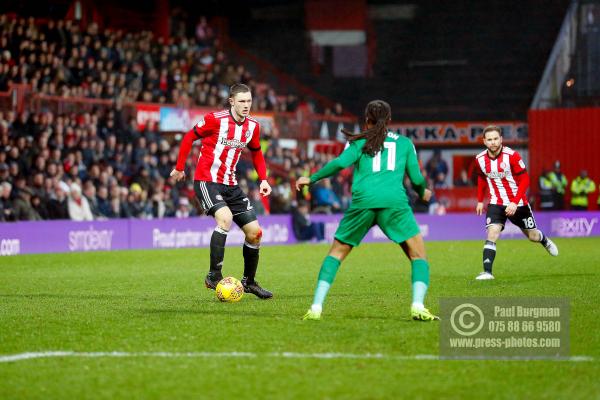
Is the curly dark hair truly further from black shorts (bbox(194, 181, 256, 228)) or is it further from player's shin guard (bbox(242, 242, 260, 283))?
player's shin guard (bbox(242, 242, 260, 283))

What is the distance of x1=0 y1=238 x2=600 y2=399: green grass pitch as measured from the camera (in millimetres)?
6434

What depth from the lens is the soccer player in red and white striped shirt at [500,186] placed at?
14523 millimetres

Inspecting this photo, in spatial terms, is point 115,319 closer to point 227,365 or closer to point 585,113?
point 227,365

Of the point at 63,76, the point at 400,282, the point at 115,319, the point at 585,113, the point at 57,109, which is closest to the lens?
the point at 115,319

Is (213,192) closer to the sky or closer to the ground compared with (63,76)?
closer to the ground

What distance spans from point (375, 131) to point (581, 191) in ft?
81.6

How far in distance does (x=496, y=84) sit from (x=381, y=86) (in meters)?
4.50

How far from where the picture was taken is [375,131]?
9.21 m

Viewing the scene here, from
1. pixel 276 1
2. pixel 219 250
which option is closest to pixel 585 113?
pixel 276 1

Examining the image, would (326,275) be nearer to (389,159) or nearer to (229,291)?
(389,159)

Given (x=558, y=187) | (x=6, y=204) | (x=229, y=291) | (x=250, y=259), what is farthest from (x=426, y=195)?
(x=558, y=187)

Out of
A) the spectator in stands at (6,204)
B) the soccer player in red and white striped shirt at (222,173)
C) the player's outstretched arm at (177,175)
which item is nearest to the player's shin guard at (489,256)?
the soccer player in red and white striped shirt at (222,173)

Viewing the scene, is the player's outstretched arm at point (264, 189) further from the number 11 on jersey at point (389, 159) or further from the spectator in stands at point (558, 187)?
the spectator in stands at point (558, 187)

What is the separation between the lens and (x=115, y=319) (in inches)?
390
